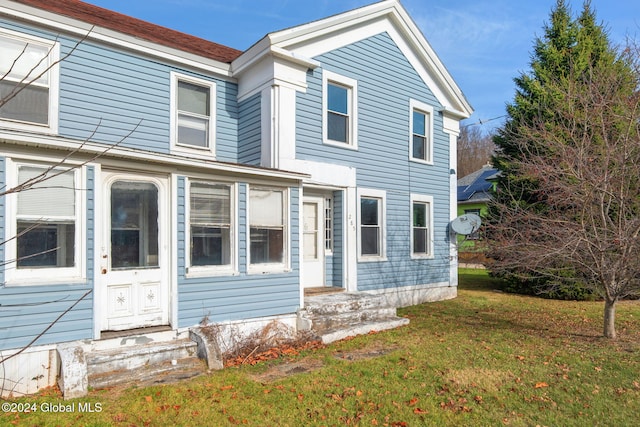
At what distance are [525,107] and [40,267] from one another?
13.5m

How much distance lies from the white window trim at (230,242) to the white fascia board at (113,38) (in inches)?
131

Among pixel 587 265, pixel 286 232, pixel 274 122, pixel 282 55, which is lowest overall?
pixel 587 265

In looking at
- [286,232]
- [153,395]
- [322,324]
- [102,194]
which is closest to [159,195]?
[102,194]

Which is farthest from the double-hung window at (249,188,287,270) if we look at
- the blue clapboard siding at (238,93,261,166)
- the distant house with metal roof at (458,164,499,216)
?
the distant house with metal roof at (458,164,499,216)

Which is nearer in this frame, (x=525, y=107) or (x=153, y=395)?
(x=153, y=395)

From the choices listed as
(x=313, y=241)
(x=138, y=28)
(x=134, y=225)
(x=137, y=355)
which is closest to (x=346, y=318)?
(x=313, y=241)

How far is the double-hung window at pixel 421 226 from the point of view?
38.0 feet

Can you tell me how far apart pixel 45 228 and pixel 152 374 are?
233 centimetres

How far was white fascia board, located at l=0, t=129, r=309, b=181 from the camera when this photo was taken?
4.95 metres

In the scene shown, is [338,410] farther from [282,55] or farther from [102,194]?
[282,55]

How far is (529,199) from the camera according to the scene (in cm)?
1341

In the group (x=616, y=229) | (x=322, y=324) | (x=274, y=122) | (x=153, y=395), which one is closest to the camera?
(x=153, y=395)

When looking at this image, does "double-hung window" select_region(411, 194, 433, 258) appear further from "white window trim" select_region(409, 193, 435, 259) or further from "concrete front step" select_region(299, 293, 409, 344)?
"concrete front step" select_region(299, 293, 409, 344)

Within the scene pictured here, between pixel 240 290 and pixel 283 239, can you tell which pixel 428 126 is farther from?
pixel 240 290
